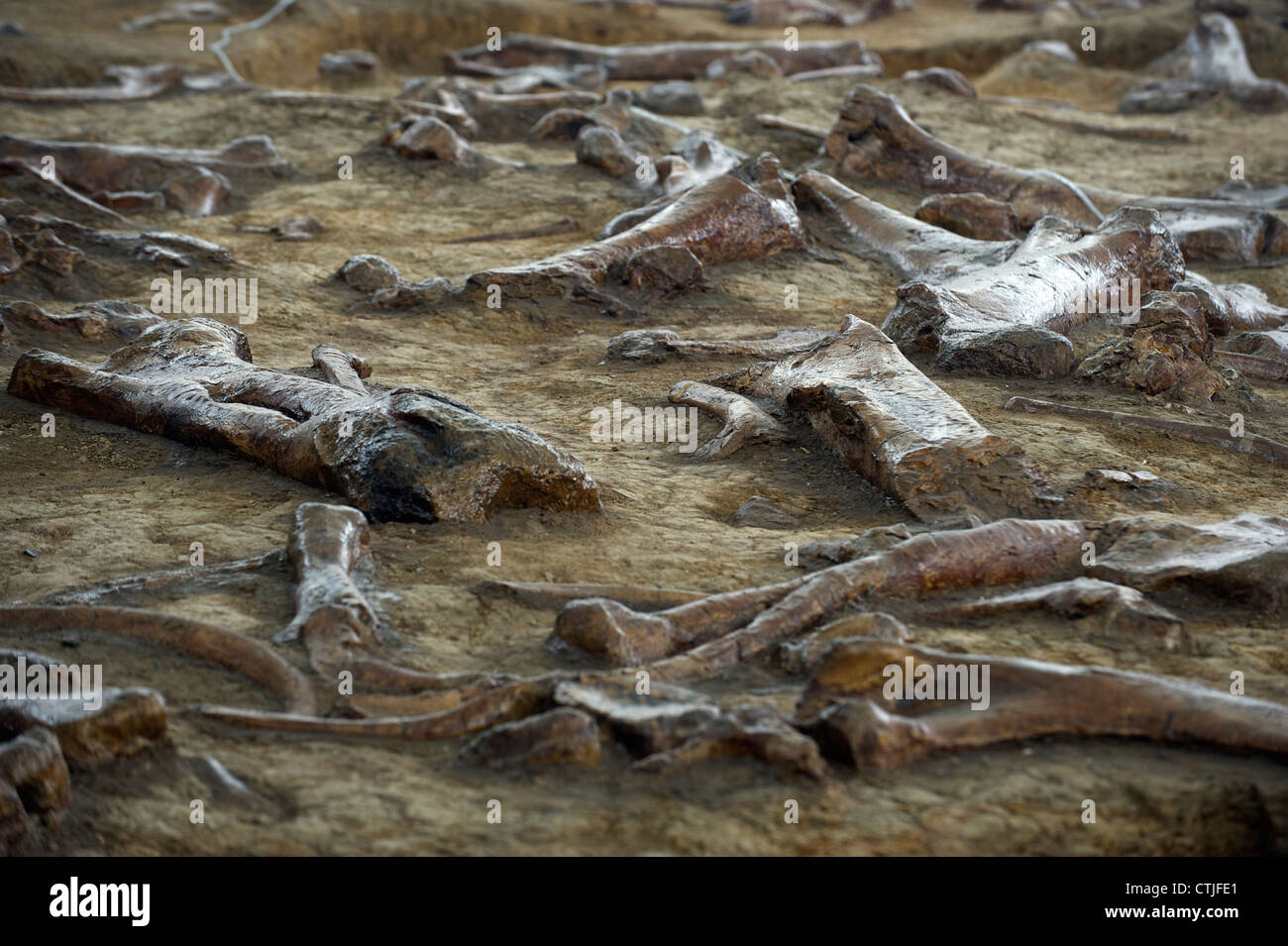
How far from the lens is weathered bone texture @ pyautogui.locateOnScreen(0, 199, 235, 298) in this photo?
6383 mm

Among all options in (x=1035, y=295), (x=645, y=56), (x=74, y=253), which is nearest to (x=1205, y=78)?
(x=645, y=56)

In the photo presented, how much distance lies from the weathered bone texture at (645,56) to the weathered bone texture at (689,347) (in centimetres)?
705

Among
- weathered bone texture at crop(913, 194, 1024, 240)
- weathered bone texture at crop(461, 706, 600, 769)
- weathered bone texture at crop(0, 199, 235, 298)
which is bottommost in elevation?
weathered bone texture at crop(461, 706, 600, 769)

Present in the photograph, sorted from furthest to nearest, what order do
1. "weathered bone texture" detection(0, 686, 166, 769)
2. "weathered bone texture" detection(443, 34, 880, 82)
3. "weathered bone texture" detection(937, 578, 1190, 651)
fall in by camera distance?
"weathered bone texture" detection(443, 34, 880, 82), "weathered bone texture" detection(937, 578, 1190, 651), "weathered bone texture" detection(0, 686, 166, 769)

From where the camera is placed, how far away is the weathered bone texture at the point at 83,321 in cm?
568

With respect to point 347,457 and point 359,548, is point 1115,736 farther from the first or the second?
point 347,457

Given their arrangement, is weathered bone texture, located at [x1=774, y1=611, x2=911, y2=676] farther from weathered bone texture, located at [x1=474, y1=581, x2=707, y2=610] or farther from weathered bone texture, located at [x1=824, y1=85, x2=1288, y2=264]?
weathered bone texture, located at [x1=824, y1=85, x2=1288, y2=264]

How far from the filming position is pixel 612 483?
424cm

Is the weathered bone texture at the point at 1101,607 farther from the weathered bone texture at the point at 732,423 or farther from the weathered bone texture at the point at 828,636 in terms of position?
the weathered bone texture at the point at 732,423

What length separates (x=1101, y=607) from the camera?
3357 mm

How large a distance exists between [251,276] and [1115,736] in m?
5.23

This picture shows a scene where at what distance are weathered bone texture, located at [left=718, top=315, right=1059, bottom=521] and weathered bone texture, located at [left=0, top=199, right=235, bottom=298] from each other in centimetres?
345

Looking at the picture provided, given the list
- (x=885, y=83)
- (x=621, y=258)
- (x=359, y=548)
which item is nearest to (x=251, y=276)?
(x=621, y=258)

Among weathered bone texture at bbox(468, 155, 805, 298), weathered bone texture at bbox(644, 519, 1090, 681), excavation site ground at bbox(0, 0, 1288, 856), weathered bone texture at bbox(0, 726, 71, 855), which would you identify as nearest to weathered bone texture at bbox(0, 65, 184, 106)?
excavation site ground at bbox(0, 0, 1288, 856)
